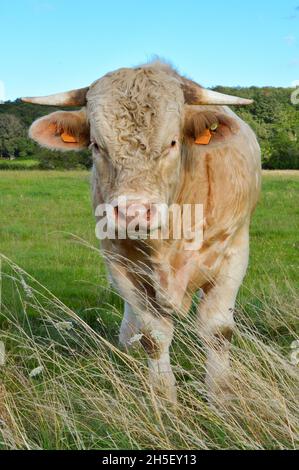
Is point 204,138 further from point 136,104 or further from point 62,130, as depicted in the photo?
point 62,130

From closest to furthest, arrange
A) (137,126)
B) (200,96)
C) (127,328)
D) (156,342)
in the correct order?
(137,126) < (200,96) < (156,342) < (127,328)

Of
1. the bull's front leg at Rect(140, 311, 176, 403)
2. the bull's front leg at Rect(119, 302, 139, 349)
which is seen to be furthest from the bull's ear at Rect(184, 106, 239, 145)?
the bull's front leg at Rect(119, 302, 139, 349)

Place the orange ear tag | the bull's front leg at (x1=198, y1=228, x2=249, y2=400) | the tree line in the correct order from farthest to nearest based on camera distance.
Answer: the tree line
the bull's front leg at (x1=198, y1=228, x2=249, y2=400)
the orange ear tag

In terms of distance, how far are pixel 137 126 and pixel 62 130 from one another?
0.90 meters

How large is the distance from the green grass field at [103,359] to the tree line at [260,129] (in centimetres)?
1982

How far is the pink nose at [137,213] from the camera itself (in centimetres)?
452

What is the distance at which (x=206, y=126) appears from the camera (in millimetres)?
5488

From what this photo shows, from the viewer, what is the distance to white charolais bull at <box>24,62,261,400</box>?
489 cm

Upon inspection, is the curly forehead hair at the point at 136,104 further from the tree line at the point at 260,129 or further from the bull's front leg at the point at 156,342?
the tree line at the point at 260,129

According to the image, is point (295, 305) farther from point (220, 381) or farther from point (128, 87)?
point (128, 87)

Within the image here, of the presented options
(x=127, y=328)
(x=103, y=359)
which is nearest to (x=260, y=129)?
(x=127, y=328)

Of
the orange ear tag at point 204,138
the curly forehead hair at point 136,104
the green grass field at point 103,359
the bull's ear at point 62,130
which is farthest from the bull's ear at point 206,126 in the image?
the green grass field at point 103,359

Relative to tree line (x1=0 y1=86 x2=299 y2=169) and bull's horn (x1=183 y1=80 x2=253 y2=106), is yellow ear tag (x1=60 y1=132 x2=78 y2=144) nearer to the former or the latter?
bull's horn (x1=183 y1=80 x2=253 y2=106)
